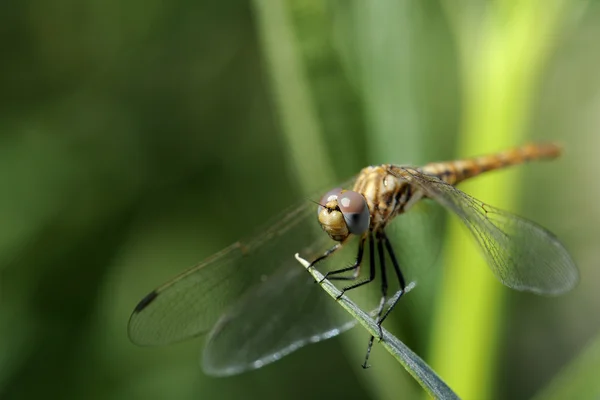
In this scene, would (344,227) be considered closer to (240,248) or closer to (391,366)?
(240,248)

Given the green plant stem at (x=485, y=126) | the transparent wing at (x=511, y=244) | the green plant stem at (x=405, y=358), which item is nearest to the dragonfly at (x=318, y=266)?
the transparent wing at (x=511, y=244)

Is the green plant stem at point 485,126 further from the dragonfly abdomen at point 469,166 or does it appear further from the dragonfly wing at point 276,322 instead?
the dragonfly wing at point 276,322

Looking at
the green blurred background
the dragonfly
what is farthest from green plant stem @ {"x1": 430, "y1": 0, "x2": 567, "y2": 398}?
the dragonfly

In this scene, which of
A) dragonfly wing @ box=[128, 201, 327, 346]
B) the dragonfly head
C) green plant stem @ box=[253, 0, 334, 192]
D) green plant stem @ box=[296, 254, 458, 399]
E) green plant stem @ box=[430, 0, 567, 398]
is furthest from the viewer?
green plant stem @ box=[253, 0, 334, 192]

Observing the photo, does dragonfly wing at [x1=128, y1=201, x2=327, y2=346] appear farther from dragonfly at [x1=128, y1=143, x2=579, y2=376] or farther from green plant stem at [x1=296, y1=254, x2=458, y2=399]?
green plant stem at [x1=296, y1=254, x2=458, y2=399]

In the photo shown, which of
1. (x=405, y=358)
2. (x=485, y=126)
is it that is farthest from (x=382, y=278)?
(x=405, y=358)

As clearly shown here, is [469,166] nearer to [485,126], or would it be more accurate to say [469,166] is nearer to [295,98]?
[485,126]

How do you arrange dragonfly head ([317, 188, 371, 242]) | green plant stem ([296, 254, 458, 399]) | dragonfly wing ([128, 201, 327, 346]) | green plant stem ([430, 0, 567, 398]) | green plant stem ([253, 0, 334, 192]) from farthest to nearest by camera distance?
green plant stem ([253, 0, 334, 192]), green plant stem ([430, 0, 567, 398]), dragonfly wing ([128, 201, 327, 346]), dragonfly head ([317, 188, 371, 242]), green plant stem ([296, 254, 458, 399])
